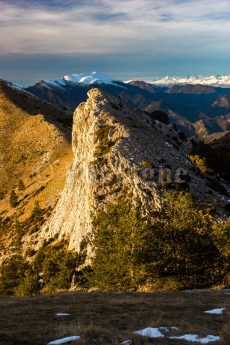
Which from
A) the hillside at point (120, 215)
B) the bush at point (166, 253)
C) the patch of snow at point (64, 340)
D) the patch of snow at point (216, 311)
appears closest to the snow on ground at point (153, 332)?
the patch of snow at point (64, 340)

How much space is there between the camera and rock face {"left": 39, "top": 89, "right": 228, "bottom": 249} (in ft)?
219

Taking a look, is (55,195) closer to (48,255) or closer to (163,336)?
(48,255)

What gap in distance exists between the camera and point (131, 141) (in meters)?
73.9

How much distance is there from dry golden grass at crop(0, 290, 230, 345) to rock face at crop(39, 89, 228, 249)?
3363cm

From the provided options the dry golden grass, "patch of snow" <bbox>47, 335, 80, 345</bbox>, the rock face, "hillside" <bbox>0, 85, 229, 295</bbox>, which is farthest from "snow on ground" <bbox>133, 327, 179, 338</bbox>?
the rock face

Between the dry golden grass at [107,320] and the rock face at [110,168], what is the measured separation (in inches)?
1324

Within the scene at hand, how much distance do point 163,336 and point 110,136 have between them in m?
60.3

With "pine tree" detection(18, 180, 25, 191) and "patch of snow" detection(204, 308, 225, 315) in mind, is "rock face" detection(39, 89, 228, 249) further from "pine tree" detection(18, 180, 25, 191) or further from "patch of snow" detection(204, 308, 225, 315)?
"patch of snow" detection(204, 308, 225, 315)

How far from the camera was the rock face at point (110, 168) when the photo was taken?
66750mm

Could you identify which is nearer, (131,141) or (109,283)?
(109,283)

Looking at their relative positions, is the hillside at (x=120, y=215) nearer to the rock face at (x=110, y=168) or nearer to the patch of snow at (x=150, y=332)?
the rock face at (x=110, y=168)

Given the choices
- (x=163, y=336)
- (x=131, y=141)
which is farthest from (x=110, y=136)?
(x=163, y=336)

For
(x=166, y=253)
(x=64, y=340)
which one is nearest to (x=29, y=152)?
(x=166, y=253)

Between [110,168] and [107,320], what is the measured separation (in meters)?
49.8
